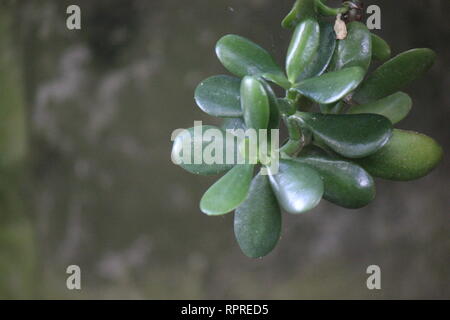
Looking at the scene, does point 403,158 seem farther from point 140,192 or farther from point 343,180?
point 140,192

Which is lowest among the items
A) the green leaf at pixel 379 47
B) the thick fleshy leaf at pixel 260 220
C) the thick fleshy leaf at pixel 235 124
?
the thick fleshy leaf at pixel 260 220

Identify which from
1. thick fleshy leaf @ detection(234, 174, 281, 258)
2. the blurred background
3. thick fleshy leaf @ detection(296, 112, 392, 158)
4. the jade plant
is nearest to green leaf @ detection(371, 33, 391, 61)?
the jade plant

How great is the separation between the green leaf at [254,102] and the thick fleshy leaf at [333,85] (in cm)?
6

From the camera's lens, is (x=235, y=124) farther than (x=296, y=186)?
Yes

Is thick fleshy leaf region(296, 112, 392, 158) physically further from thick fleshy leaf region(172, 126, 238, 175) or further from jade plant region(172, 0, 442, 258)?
thick fleshy leaf region(172, 126, 238, 175)

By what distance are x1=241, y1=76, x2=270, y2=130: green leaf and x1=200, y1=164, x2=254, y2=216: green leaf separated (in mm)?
59

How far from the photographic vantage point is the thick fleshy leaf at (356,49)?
1.87 feet

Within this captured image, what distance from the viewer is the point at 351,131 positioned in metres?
0.54

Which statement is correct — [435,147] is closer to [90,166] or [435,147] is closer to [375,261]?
[375,261]

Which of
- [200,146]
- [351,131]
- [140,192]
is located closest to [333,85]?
[351,131]

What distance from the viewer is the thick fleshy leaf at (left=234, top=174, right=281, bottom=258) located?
1.80 ft

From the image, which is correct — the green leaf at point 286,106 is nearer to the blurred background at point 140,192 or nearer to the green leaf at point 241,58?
the green leaf at point 241,58

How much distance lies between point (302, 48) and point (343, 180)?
6.6 inches

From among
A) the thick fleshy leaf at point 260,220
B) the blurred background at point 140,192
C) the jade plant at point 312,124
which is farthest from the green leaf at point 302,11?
the blurred background at point 140,192
